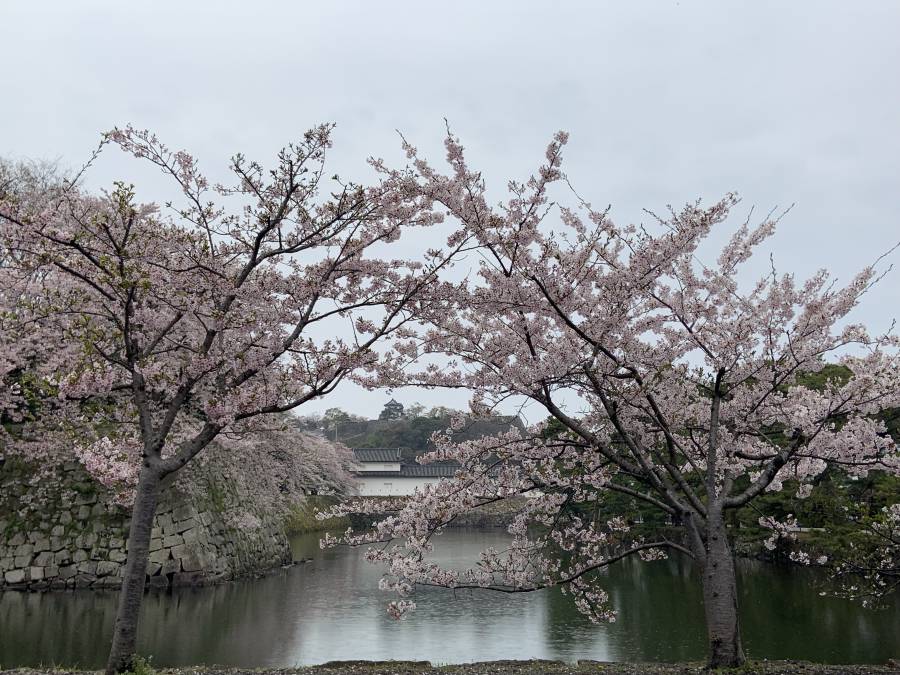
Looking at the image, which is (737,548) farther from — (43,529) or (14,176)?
(14,176)

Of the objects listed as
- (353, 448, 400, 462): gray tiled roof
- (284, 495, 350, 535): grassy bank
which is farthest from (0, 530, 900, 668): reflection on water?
(353, 448, 400, 462): gray tiled roof

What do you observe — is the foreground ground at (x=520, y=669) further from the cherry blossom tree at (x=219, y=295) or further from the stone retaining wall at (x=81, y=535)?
the stone retaining wall at (x=81, y=535)

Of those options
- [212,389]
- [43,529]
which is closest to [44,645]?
[212,389]

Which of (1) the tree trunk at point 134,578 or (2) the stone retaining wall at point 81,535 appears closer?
(1) the tree trunk at point 134,578

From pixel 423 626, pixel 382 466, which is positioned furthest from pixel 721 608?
pixel 382 466

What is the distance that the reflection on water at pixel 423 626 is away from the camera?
8828 millimetres

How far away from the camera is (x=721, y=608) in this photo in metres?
5.77

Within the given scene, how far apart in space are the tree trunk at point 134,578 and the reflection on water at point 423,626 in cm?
275

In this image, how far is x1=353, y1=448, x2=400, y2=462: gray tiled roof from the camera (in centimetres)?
4112

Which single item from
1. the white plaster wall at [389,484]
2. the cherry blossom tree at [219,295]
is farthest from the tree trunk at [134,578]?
the white plaster wall at [389,484]

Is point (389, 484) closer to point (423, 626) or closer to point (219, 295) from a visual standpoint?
point (423, 626)

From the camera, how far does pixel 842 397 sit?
5648mm

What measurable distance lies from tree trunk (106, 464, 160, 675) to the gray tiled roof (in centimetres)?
3525

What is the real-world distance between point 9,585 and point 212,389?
9.09 metres
